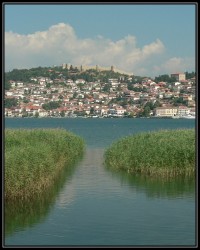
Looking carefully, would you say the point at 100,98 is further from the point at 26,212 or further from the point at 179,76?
the point at 26,212

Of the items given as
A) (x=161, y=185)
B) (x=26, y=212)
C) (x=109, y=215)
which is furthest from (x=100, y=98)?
(x=109, y=215)

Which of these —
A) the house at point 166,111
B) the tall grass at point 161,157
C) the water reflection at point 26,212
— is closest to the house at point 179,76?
the house at point 166,111

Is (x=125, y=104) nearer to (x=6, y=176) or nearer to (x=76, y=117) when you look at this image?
(x=76, y=117)

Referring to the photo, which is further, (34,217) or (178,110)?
(178,110)

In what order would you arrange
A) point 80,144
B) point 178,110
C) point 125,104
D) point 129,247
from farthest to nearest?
1. point 125,104
2. point 178,110
3. point 80,144
4. point 129,247

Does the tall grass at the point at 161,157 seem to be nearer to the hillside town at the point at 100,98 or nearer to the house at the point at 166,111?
the hillside town at the point at 100,98

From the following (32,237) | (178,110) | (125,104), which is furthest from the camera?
(125,104)

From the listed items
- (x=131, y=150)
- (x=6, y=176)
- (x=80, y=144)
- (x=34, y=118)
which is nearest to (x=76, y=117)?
(x=34, y=118)
